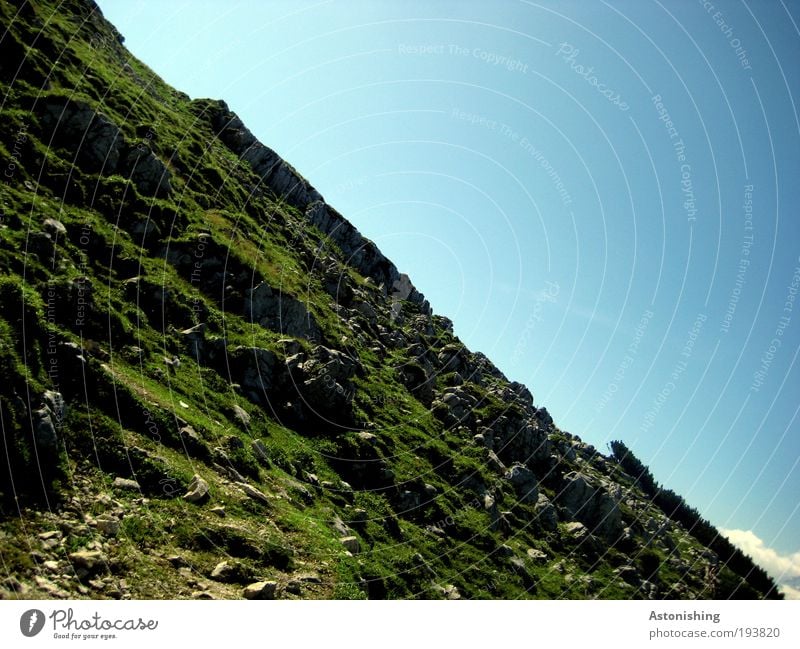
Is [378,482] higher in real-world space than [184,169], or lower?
lower

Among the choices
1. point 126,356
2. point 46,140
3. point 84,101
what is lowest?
point 126,356

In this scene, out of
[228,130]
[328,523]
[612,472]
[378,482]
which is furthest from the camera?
[612,472]

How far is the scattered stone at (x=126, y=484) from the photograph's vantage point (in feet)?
61.4

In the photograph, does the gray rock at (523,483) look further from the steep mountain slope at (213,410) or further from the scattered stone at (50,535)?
the scattered stone at (50,535)

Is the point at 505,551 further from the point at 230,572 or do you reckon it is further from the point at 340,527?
the point at 230,572

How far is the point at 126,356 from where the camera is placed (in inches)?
1159

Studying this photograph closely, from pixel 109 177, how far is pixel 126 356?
25.0 meters

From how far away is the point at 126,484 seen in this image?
18938 millimetres

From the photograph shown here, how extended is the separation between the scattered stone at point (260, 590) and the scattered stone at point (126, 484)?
604 cm

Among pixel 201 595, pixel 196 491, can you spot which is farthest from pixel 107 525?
pixel 196 491

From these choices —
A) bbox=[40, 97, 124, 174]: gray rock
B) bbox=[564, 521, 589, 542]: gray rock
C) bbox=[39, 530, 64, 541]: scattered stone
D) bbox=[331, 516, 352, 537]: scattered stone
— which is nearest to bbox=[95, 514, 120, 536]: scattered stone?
bbox=[39, 530, 64, 541]: scattered stone

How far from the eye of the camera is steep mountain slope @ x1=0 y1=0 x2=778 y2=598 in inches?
687
